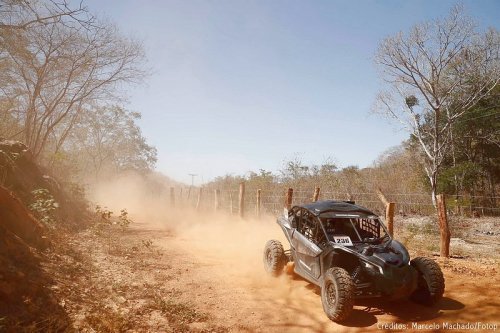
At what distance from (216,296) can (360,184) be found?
1250 centimetres

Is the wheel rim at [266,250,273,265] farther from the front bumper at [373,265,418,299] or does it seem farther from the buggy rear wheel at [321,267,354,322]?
the front bumper at [373,265,418,299]

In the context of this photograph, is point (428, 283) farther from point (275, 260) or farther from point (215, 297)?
point (215, 297)

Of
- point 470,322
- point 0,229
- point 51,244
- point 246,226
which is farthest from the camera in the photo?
point 246,226

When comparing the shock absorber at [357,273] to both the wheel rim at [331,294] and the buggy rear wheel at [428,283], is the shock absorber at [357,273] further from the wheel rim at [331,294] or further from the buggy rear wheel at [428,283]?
the buggy rear wheel at [428,283]

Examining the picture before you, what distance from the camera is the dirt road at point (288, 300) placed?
16.6ft

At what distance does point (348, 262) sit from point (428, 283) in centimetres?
135

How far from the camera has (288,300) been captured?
621 cm

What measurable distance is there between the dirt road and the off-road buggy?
0.35m

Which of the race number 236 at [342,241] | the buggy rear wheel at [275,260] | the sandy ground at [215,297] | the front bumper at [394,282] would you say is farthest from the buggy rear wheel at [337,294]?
the buggy rear wheel at [275,260]

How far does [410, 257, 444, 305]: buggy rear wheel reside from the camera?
538 centimetres

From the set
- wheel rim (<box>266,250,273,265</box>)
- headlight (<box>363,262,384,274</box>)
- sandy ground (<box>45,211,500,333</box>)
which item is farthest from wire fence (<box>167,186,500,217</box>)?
headlight (<box>363,262,384,274</box>)

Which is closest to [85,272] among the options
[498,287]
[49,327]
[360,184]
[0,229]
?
[0,229]

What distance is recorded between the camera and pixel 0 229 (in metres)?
5.51

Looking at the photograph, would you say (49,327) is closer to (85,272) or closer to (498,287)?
(85,272)
